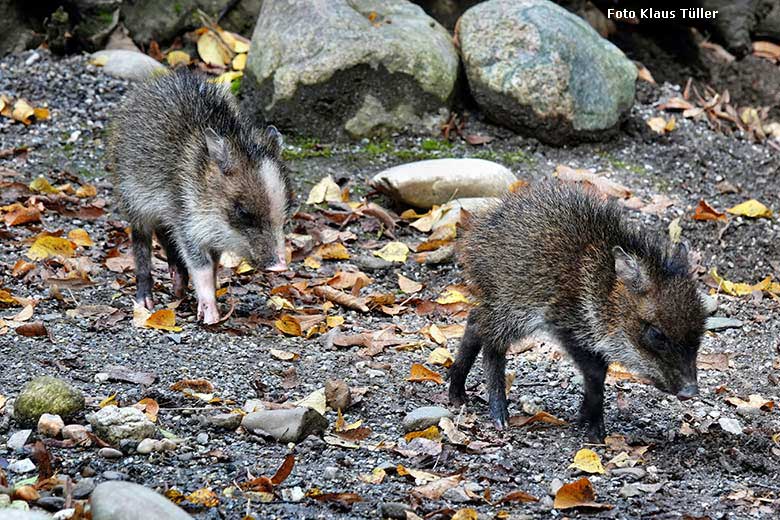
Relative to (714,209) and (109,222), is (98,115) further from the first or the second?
(714,209)

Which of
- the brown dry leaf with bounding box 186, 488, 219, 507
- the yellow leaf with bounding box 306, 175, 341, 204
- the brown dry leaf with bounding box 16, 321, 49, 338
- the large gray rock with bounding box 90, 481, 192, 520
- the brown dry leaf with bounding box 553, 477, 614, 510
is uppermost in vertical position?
the large gray rock with bounding box 90, 481, 192, 520

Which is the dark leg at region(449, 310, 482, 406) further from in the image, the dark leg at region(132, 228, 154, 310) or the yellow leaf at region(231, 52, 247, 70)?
the yellow leaf at region(231, 52, 247, 70)

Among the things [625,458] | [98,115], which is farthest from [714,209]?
[98,115]

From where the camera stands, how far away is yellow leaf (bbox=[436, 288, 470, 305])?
8.28m

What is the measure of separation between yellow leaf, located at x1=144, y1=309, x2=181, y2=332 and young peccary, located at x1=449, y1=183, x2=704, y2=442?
1.89 meters

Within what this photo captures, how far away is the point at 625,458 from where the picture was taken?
5.93 metres

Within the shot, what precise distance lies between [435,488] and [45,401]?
1938mm

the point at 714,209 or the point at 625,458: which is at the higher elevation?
the point at 625,458

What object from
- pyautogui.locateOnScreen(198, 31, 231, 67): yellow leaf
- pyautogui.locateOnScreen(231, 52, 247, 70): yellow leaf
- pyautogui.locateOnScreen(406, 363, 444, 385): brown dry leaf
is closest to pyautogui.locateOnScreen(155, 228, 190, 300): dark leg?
pyautogui.locateOnScreen(406, 363, 444, 385): brown dry leaf

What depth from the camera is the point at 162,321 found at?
23.9 feet

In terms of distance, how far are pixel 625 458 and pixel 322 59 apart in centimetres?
583

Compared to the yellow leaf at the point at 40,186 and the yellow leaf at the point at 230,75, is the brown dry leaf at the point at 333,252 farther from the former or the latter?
the yellow leaf at the point at 230,75

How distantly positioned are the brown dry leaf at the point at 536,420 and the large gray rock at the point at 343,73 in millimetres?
4956

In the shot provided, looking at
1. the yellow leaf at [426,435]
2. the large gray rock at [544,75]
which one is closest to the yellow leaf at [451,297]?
the yellow leaf at [426,435]
